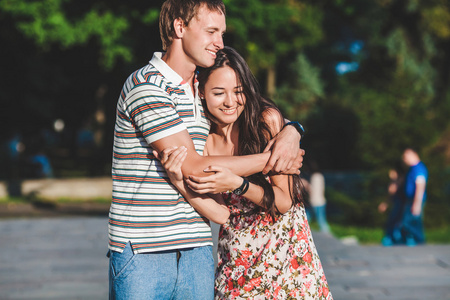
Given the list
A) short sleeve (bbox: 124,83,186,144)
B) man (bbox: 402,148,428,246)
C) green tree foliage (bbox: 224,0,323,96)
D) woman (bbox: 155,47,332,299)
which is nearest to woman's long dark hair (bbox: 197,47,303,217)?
woman (bbox: 155,47,332,299)

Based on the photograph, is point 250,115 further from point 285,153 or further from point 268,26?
point 268,26

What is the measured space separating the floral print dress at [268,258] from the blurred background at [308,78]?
4.01 ft

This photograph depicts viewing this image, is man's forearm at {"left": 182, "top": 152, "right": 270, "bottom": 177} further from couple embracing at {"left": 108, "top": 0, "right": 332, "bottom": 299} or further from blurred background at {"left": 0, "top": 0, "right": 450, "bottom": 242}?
blurred background at {"left": 0, "top": 0, "right": 450, "bottom": 242}

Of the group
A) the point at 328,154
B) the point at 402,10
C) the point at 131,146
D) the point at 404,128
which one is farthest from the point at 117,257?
the point at 402,10

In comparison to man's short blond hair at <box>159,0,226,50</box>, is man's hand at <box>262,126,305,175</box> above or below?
below

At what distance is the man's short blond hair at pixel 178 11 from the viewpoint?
7.72 ft

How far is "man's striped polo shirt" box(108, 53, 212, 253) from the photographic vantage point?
2.22m

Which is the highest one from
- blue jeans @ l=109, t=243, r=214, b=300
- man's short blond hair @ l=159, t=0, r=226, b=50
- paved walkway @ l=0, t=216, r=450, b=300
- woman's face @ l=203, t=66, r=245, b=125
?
man's short blond hair @ l=159, t=0, r=226, b=50

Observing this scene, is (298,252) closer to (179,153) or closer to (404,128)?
(179,153)

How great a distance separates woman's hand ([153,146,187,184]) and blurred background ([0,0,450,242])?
1642mm

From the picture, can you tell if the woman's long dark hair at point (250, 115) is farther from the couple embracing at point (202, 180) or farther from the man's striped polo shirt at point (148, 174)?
the man's striped polo shirt at point (148, 174)

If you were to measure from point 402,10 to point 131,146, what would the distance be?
24.5 metres

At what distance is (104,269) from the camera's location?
6660 mm

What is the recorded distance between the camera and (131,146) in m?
2.29
